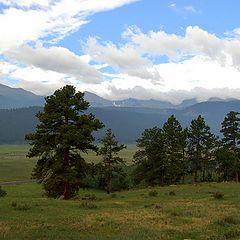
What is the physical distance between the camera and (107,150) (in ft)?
238

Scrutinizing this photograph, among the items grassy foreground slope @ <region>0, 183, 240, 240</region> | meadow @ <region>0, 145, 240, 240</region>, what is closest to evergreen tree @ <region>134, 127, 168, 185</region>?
meadow @ <region>0, 145, 240, 240</region>

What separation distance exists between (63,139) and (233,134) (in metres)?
45.8

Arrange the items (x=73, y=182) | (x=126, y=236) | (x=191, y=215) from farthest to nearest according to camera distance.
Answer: (x=73, y=182), (x=191, y=215), (x=126, y=236)

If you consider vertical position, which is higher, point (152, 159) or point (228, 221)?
point (152, 159)

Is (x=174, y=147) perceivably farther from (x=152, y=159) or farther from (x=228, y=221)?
(x=228, y=221)

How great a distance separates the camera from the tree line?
45.5 meters

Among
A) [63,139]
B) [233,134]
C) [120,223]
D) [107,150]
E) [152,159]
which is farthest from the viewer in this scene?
[233,134]

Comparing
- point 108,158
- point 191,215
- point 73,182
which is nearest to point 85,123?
point 73,182

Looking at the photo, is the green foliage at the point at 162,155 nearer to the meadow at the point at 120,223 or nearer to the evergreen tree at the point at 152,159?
the evergreen tree at the point at 152,159

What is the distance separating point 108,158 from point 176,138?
632 inches

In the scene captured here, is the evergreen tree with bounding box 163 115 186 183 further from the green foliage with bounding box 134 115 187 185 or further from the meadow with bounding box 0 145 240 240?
the meadow with bounding box 0 145 240 240

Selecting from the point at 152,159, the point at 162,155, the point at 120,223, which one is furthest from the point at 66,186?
the point at 152,159

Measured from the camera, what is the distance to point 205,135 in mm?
84188

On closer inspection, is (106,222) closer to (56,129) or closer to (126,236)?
(126,236)
